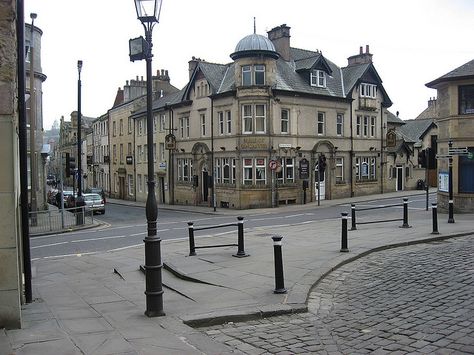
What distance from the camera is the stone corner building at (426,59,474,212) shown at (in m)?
21.8

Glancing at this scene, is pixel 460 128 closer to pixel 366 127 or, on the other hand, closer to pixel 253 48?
pixel 253 48

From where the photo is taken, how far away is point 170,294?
8602 mm

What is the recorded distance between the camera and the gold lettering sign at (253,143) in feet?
111

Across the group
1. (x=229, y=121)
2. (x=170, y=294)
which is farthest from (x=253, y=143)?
(x=170, y=294)

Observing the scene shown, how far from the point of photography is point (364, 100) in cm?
4119

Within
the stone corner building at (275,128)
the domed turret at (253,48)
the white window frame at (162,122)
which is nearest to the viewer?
the domed turret at (253,48)

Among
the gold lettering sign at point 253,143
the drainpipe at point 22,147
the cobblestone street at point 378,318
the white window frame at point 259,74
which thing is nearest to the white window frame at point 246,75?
the white window frame at point 259,74

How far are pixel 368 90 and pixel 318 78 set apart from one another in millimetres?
6052

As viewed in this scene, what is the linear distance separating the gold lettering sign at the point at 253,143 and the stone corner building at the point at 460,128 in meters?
13.6

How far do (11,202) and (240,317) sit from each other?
3567mm

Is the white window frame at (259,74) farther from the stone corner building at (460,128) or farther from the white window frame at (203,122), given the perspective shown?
the stone corner building at (460,128)

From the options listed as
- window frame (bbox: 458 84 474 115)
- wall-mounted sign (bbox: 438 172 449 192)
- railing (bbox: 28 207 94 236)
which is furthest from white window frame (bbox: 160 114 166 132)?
window frame (bbox: 458 84 474 115)

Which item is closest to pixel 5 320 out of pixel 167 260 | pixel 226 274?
pixel 226 274

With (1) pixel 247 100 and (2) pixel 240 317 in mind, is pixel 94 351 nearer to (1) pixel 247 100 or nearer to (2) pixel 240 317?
(2) pixel 240 317
